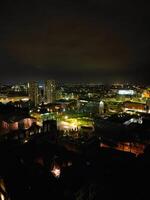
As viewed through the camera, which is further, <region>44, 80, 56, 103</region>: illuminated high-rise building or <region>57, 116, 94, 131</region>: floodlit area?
<region>44, 80, 56, 103</region>: illuminated high-rise building

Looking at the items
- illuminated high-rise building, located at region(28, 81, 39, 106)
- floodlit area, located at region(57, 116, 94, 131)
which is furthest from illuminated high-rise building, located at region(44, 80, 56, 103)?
floodlit area, located at region(57, 116, 94, 131)

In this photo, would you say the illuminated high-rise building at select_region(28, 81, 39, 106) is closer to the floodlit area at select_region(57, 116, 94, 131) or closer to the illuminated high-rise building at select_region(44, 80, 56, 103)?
the illuminated high-rise building at select_region(44, 80, 56, 103)

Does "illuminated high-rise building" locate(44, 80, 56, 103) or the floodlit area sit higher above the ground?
"illuminated high-rise building" locate(44, 80, 56, 103)

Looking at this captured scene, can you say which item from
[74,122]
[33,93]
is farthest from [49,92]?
[74,122]

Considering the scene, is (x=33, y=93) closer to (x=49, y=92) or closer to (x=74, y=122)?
(x=49, y=92)

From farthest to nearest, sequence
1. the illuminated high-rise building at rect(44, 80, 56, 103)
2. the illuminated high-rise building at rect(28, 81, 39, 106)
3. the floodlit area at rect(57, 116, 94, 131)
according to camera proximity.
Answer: the illuminated high-rise building at rect(44, 80, 56, 103) < the illuminated high-rise building at rect(28, 81, 39, 106) < the floodlit area at rect(57, 116, 94, 131)

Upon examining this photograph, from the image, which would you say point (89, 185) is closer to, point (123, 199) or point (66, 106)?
point (123, 199)

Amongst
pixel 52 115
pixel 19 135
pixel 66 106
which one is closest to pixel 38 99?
pixel 66 106

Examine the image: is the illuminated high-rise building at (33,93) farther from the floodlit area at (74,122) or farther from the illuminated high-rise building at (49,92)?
the floodlit area at (74,122)

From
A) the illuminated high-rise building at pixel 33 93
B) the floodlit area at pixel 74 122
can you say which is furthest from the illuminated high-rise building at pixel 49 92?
the floodlit area at pixel 74 122

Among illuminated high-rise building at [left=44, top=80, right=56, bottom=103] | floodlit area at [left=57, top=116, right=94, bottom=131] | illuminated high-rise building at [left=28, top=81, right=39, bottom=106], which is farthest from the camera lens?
illuminated high-rise building at [left=44, top=80, right=56, bottom=103]

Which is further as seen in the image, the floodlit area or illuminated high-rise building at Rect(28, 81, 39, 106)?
illuminated high-rise building at Rect(28, 81, 39, 106)
